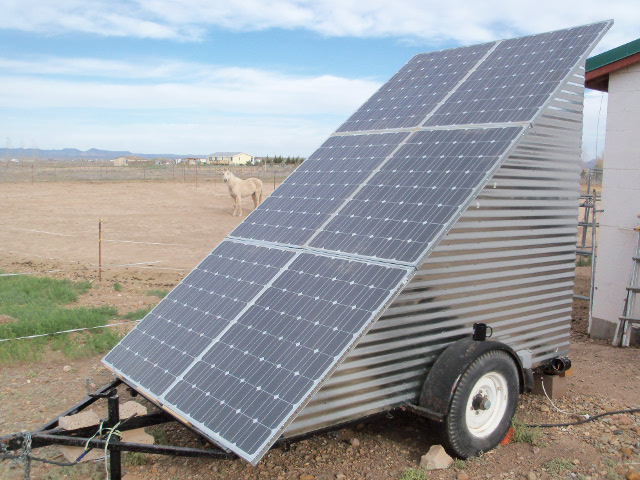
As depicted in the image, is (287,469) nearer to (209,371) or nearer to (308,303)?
(209,371)

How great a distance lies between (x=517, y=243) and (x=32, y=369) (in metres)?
6.66

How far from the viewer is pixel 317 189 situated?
7.20 m

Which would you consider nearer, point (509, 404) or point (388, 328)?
point (388, 328)

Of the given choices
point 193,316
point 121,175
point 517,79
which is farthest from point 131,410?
point 121,175

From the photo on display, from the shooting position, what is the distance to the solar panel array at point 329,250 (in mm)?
4898

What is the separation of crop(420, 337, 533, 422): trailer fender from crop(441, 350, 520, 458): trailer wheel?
66mm

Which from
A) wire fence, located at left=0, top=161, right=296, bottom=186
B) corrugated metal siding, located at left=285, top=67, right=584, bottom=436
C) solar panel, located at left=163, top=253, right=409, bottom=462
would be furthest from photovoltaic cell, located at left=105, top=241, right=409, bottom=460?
wire fence, located at left=0, top=161, right=296, bottom=186

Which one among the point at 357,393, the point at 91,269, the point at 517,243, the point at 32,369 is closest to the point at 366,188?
the point at 517,243

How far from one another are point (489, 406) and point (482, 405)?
0.10 m

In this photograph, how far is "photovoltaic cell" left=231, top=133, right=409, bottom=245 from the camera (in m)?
6.66

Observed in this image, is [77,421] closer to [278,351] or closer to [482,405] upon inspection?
[278,351]

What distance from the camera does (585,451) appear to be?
19.7 feet

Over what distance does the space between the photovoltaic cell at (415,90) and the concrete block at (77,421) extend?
4.66 m

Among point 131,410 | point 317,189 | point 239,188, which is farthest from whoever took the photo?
point 239,188
